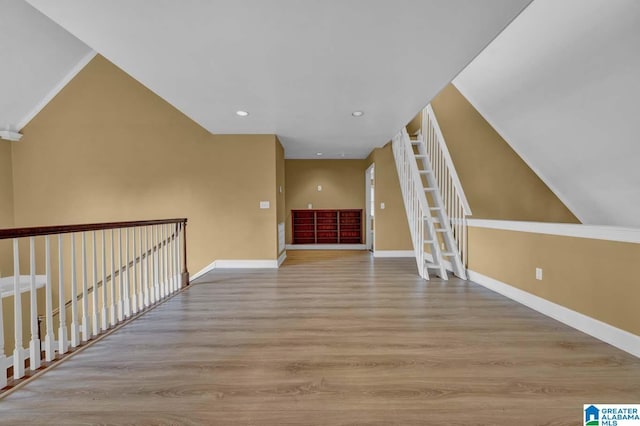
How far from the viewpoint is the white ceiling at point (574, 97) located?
2.52 m

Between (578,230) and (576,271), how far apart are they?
1.18 feet

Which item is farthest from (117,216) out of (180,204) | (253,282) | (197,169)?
(253,282)

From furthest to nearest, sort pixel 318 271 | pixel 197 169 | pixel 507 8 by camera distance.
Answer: pixel 197 169, pixel 318 271, pixel 507 8

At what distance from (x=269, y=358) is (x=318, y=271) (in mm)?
2872

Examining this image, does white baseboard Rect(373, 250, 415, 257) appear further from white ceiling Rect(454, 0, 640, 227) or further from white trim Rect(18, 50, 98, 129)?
white trim Rect(18, 50, 98, 129)

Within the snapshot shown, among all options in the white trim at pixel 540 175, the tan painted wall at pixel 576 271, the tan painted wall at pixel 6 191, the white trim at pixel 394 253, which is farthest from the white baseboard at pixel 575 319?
the tan painted wall at pixel 6 191

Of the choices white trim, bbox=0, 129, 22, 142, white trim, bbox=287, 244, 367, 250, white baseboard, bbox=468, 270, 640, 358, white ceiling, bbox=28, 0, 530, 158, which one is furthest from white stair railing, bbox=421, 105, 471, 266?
white trim, bbox=0, 129, 22, 142

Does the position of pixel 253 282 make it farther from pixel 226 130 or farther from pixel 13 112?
pixel 13 112

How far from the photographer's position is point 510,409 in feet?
4.94

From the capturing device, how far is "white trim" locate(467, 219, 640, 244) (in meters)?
2.10

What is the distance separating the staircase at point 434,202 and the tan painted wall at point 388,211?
613mm

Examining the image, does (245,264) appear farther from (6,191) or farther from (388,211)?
(6,191)

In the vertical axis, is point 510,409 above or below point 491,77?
below

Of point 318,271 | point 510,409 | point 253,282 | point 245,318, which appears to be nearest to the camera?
point 510,409
